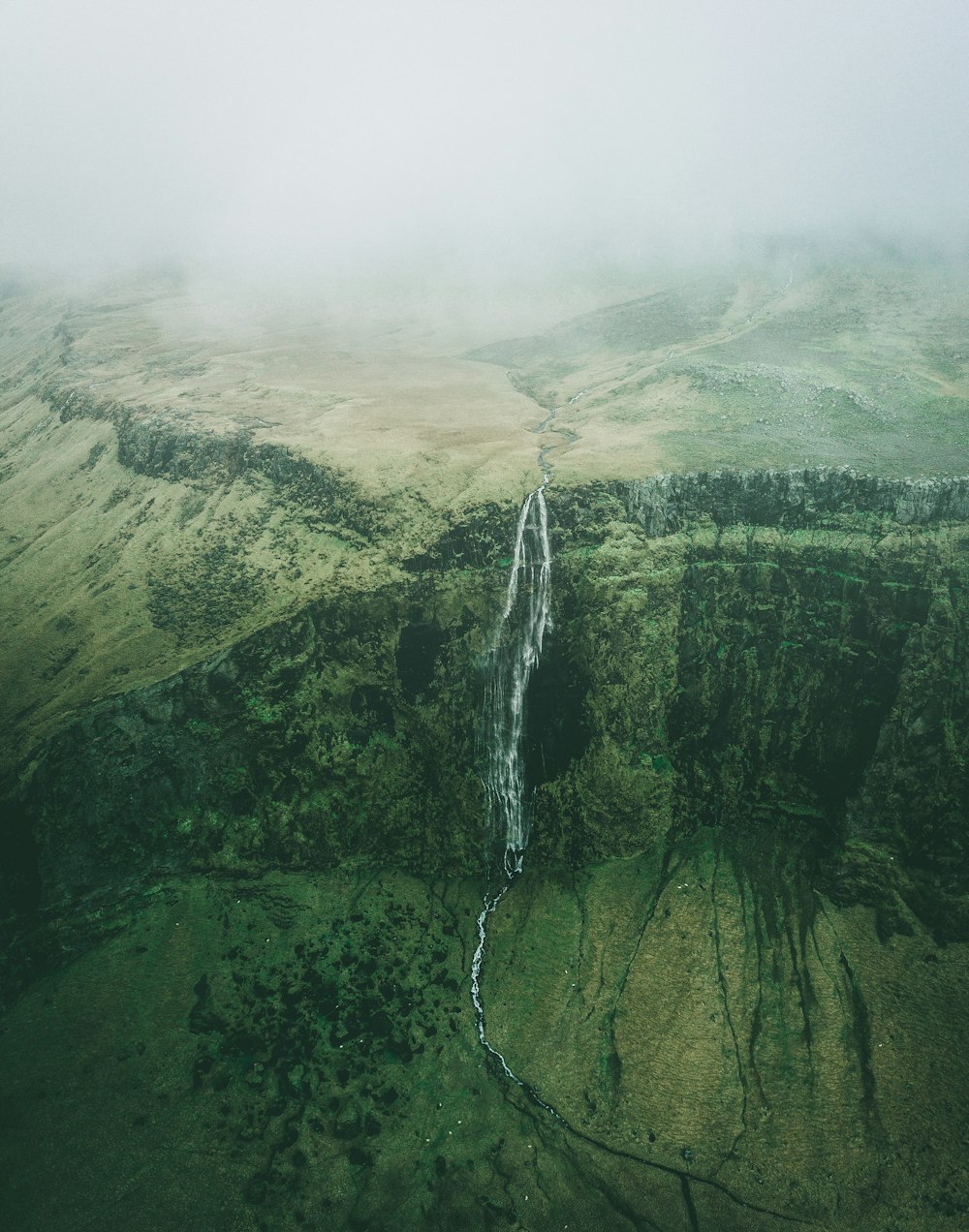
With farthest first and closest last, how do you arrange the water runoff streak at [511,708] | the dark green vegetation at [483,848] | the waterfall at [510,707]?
1. the waterfall at [510,707]
2. the water runoff streak at [511,708]
3. the dark green vegetation at [483,848]

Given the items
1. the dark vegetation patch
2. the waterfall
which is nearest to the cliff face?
the waterfall

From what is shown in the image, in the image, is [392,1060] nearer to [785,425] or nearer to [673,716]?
[673,716]

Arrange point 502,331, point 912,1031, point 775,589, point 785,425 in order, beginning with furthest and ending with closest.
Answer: point 502,331, point 785,425, point 775,589, point 912,1031

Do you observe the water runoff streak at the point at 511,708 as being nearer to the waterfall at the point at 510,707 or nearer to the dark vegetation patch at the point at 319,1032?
the waterfall at the point at 510,707

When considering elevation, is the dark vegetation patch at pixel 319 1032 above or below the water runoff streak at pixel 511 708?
below

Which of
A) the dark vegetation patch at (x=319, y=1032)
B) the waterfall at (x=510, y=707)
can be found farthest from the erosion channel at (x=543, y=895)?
→ the waterfall at (x=510, y=707)

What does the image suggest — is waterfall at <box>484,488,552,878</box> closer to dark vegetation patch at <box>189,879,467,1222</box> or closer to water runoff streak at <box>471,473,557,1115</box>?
water runoff streak at <box>471,473,557,1115</box>

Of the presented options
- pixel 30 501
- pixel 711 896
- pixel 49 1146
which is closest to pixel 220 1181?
pixel 49 1146
